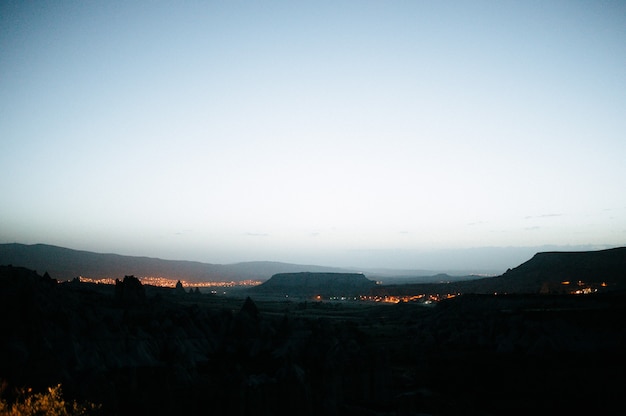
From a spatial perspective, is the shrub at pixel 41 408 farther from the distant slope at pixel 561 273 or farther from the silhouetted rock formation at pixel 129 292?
the distant slope at pixel 561 273

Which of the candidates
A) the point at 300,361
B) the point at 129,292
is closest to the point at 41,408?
A: the point at 300,361

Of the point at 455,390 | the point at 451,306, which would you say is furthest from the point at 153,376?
the point at 451,306

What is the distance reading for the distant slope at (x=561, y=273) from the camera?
12850 cm

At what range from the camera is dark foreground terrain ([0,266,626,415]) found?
29.8 m

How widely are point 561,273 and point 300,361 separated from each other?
127228 millimetres

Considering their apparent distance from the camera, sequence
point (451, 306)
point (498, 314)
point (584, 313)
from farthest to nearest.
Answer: point (451, 306)
point (498, 314)
point (584, 313)

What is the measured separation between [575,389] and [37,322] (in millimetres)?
48350

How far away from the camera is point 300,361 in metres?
47.8

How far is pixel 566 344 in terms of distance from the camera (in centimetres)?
5100

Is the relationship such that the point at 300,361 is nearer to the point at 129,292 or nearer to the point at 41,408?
the point at 41,408

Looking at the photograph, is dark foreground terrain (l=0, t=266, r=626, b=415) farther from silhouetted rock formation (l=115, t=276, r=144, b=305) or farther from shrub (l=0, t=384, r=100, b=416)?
silhouetted rock formation (l=115, t=276, r=144, b=305)

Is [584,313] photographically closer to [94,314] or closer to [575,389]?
[575,389]

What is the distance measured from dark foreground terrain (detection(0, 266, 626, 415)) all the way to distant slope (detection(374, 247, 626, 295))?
6959 cm

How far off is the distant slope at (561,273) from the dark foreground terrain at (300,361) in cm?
6959
